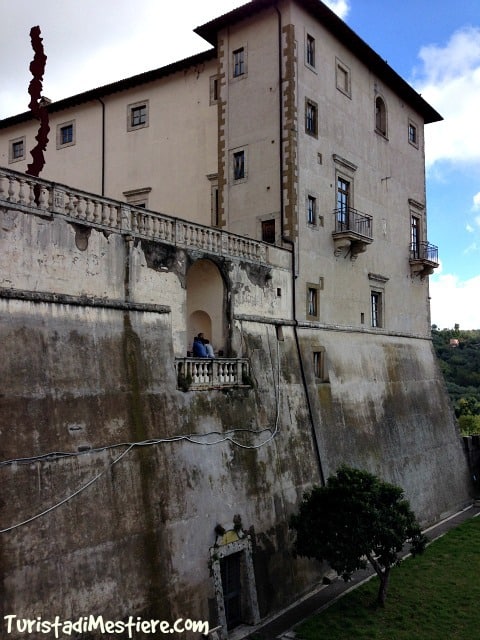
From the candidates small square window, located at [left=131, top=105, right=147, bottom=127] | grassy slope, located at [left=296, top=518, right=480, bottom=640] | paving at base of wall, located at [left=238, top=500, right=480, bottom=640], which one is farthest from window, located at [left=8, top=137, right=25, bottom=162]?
grassy slope, located at [left=296, top=518, right=480, bottom=640]

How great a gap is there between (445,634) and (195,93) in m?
18.6

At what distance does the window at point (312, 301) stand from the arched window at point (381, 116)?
8.66 meters

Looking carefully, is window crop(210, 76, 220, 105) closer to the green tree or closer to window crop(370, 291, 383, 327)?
window crop(370, 291, 383, 327)

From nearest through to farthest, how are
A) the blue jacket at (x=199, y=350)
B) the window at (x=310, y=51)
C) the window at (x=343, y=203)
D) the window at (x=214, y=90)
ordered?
the blue jacket at (x=199, y=350)
the window at (x=310, y=51)
the window at (x=343, y=203)
the window at (x=214, y=90)

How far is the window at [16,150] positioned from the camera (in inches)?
1053

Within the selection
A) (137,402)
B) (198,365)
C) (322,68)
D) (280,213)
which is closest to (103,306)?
(137,402)

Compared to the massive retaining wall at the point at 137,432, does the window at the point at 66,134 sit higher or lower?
higher

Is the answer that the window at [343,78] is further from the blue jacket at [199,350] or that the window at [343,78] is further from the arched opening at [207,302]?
the blue jacket at [199,350]

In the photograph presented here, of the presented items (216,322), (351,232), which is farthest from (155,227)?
(351,232)

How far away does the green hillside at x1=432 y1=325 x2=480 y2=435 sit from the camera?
45312mm

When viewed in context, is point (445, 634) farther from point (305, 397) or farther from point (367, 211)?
point (367, 211)

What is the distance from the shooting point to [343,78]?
21.1m

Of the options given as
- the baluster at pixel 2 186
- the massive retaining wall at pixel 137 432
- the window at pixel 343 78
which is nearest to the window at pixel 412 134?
the window at pixel 343 78

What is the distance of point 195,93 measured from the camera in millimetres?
21797
